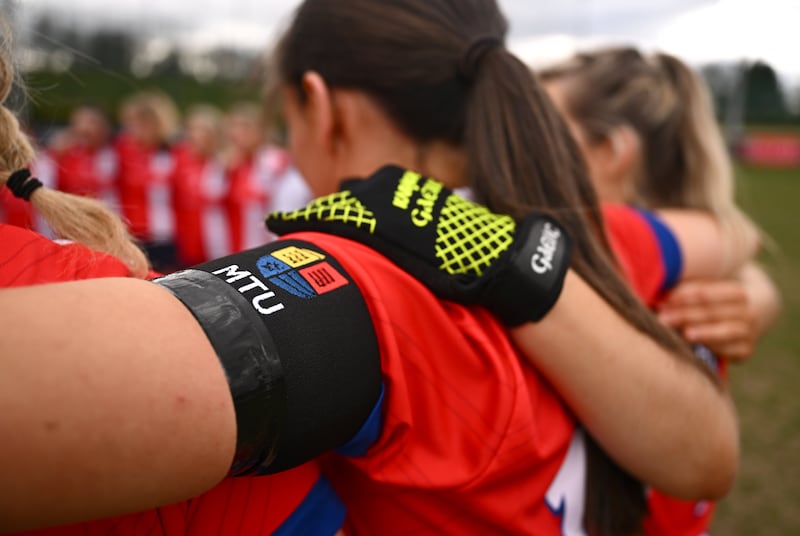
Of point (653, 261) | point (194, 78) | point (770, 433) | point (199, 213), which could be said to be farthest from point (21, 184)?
point (194, 78)

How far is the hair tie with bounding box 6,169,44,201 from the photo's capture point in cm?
75

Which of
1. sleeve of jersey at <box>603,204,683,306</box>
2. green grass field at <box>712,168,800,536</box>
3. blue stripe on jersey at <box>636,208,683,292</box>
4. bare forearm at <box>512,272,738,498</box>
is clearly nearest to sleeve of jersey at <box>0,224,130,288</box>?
bare forearm at <box>512,272,738,498</box>

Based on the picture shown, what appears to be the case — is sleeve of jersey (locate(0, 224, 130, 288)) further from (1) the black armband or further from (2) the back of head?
(2) the back of head

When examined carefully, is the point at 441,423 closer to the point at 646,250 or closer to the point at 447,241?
the point at 447,241

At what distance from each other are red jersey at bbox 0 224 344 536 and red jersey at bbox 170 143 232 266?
22.2 feet

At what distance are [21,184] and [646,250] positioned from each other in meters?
1.18

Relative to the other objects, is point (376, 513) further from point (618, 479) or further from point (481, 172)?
point (481, 172)

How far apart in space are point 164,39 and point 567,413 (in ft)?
75.8

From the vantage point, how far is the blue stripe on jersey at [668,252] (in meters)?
1.43

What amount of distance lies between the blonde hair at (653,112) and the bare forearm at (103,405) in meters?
1.83

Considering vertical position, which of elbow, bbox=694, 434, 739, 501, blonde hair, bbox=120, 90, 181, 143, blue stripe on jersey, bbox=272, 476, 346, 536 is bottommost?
blonde hair, bbox=120, 90, 181, 143

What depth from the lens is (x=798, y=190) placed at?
18062 mm

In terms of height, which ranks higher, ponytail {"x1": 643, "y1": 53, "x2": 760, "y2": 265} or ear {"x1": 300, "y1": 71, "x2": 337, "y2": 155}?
ear {"x1": 300, "y1": 71, "x2": 337, "y2": 155}

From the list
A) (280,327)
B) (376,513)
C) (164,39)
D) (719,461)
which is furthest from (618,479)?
(164,39)
